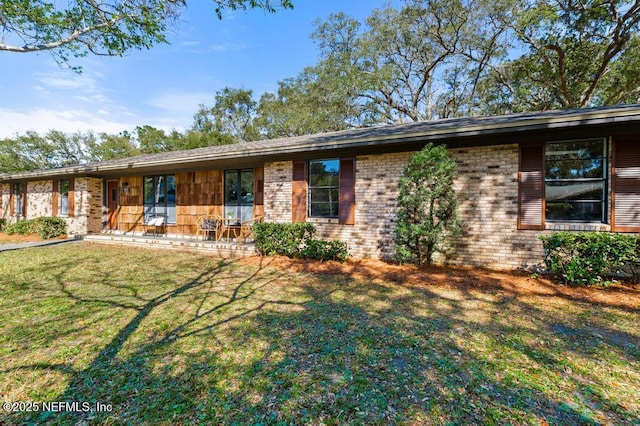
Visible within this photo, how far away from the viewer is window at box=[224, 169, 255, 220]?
32.2 feet

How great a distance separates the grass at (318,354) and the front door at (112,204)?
883cm

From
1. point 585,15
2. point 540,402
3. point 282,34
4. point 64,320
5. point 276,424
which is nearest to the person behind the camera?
point 276,424

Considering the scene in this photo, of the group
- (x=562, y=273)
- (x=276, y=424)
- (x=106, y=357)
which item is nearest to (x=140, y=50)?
Answer: (x=106, y=357)

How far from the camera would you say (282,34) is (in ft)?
44.2

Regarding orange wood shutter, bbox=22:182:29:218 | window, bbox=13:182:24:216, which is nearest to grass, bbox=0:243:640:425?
orange wood shutter, bbox=22:182:29:218

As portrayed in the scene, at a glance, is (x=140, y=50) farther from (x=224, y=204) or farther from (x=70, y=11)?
(x=224, y=204)

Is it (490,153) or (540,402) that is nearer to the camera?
(540,402)

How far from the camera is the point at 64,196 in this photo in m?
13.4

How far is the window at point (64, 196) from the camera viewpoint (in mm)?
13249

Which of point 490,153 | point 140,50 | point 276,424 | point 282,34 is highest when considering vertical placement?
point 282,34

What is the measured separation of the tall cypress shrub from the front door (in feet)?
42.1

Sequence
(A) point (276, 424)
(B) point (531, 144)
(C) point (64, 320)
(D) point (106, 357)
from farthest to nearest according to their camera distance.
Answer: (B) point (531, 144) < (C) point (64, 320) < (D) point (106, 357) < (A) point (276, 424)

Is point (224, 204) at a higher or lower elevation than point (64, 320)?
higher

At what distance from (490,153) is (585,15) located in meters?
12.1
